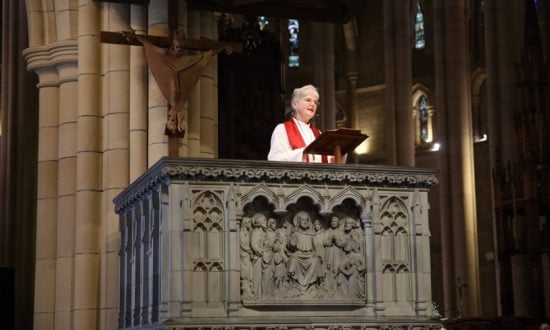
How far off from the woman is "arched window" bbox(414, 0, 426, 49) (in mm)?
29649

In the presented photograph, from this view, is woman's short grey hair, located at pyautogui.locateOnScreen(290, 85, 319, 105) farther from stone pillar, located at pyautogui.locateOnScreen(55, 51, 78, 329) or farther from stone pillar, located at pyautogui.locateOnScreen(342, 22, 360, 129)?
stone pillar, located at pyautogui.locateOnScreen(342, 22, 360, 129)

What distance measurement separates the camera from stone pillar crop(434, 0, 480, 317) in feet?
81.5

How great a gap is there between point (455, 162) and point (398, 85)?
3.37 meters

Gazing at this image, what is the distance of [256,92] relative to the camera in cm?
1555

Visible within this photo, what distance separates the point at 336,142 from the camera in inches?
282

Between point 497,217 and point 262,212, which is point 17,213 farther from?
point 262,212

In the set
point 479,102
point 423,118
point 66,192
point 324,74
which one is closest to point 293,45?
point 423,118

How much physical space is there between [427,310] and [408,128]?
68.0ft

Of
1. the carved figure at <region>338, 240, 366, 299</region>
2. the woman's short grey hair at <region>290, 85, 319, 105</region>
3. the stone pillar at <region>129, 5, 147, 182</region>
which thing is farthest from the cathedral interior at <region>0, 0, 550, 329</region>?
the carved figure at <region>338, 240, 366, 299</region>

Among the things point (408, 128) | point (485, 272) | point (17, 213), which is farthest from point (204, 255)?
point (485, 272)

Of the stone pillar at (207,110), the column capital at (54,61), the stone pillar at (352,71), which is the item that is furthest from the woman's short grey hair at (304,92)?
the stone pillar at (352,71)

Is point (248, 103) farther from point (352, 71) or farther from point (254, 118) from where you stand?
point (352, 71)

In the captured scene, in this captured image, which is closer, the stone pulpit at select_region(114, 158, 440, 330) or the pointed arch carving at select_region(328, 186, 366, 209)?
the stone pulpit at select_region(114, 158, 440, 330)

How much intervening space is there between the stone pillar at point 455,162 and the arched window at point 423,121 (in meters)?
9.86
